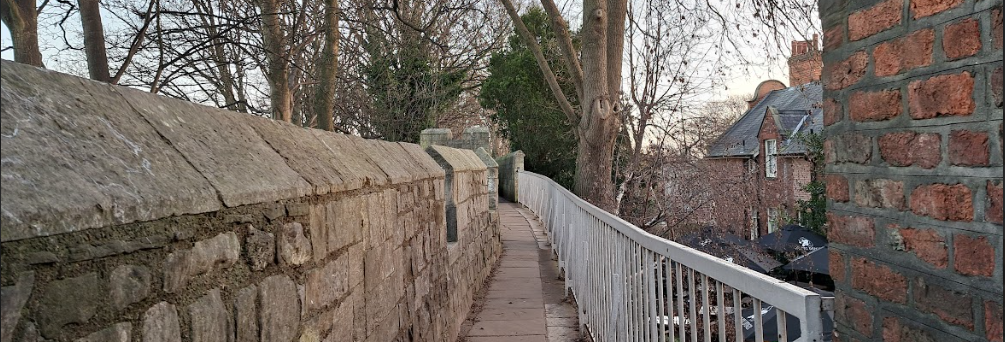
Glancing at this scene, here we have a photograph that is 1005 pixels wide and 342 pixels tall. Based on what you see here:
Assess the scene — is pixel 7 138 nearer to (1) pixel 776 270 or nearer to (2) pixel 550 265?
(2) pixel 550 265

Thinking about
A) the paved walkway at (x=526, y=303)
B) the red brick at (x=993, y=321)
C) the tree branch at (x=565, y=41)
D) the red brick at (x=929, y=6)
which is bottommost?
the paved walkway at (x=526, y=303)

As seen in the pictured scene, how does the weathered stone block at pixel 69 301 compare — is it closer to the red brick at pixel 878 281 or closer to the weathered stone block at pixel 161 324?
the weathered stone block at pixel 161 324

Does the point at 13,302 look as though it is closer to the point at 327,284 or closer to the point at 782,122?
the point at 327,284

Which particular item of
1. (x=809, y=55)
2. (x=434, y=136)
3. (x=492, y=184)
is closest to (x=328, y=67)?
(x=492, y=184)

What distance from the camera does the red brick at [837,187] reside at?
7.00ft

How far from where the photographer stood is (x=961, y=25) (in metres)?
1.66

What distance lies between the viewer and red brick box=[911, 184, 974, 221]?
167cm

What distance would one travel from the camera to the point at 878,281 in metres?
1.94

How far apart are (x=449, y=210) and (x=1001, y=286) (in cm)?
444

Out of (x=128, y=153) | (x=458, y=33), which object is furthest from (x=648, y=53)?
(x=128, y=153)

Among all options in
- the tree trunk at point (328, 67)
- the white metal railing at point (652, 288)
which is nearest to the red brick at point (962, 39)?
the white metal railing at point (652, 288)

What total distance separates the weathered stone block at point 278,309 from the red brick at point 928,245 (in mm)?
1784

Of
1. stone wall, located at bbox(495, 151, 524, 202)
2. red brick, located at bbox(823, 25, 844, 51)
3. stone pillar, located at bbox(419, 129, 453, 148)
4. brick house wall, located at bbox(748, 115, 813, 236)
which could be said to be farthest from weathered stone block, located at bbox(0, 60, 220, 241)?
stone wall, located at bbox(495, 151, 524, 202)

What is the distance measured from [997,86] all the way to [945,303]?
21.9 inches
